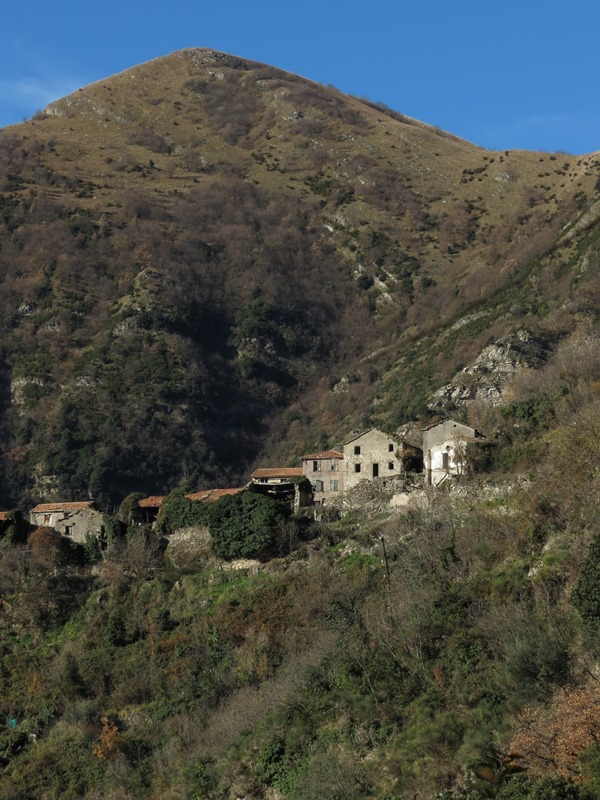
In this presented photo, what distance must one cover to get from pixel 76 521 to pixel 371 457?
643 inches

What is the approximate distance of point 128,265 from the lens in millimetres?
122312

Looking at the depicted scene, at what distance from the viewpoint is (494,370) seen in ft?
267

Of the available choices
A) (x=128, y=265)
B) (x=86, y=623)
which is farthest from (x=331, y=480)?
(x=128, y=265)

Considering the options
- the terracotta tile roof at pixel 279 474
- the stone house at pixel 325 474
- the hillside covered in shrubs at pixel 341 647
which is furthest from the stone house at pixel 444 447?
the terracotta tile roof at pixel 279 474

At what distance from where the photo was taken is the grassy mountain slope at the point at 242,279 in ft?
314

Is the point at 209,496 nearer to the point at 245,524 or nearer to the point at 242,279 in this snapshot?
the point at 245,524

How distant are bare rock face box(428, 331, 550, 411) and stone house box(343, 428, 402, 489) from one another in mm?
17664

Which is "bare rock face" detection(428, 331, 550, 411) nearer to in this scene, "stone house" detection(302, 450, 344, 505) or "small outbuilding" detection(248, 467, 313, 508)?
"stone house" detection(302, 450, 344, 505)

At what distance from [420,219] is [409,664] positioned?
10361cm

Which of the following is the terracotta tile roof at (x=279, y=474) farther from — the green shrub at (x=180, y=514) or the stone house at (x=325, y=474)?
the green shrub at (x=180, y=514)

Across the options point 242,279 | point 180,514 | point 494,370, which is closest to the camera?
point 180,514

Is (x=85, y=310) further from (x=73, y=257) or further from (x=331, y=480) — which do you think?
(x=331, y=480)

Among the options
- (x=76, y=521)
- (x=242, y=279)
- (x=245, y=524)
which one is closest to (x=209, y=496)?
(x=76, y=521)

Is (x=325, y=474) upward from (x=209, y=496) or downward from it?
upward
